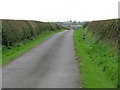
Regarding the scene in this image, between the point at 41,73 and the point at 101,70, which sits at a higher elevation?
the point at 41,73

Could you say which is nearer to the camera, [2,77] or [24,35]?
[2,77]

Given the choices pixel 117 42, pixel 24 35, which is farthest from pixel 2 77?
pixel 24 35

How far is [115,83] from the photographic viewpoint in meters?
15.5

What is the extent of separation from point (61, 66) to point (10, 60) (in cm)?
502

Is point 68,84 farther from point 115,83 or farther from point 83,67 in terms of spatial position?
point 83,67

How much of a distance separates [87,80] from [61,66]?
470 centimetres

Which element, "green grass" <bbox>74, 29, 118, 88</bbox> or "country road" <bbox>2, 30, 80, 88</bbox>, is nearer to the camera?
"country road" <bbox>2, 30, 80, 88</bbox>

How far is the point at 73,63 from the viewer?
2181cm

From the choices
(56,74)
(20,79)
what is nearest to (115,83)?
(56,74)

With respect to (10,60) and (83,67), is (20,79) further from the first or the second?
(10,60)

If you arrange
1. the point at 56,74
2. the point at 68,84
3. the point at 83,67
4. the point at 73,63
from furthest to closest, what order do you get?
1. the point at 73,63
2. the point at 83,67
3. the point at 56,74
4. the point at 68,84

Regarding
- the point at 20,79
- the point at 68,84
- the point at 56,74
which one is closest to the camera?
the point at 68,84

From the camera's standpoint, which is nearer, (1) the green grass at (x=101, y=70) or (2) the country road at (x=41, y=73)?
(2) the country road at (x=41, y=73)

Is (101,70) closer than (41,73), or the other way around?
(41,73)
